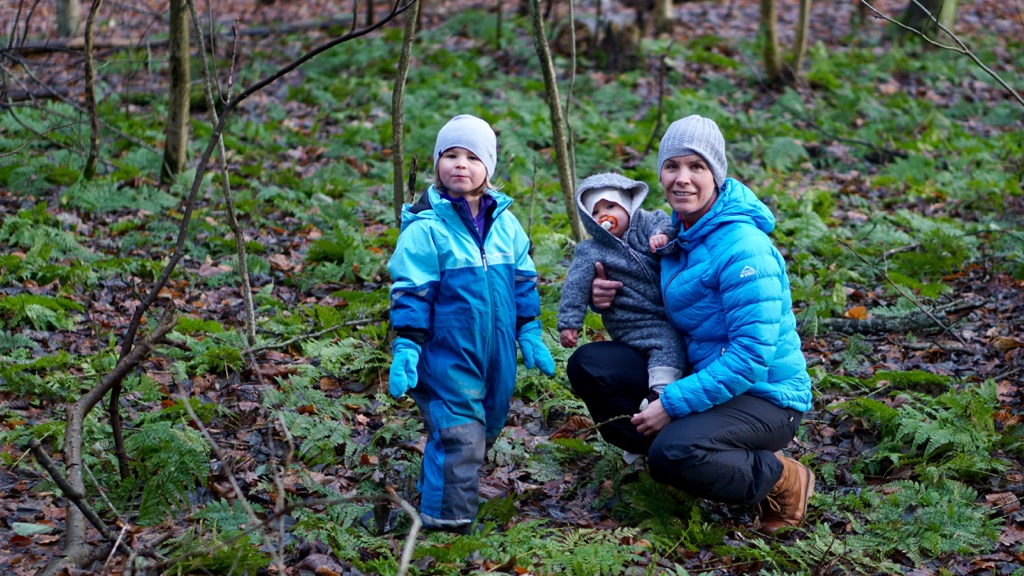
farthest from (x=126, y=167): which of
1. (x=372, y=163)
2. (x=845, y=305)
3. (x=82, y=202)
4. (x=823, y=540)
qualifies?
(x=823, y=540)

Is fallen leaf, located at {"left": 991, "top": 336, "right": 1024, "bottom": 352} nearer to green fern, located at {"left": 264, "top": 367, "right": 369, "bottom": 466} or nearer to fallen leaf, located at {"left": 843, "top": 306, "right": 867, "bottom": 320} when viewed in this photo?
fallen leaf, located at {"left": 843, "top": 306, "right": 867, "bottom": 320}

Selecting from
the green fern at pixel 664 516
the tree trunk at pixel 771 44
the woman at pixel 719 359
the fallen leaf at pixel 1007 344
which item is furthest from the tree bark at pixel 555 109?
the tree trunk at pixel 771 44

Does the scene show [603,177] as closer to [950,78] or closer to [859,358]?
[859,358]

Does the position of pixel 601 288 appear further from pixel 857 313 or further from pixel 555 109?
pixel 857 313

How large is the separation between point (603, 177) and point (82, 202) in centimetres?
512

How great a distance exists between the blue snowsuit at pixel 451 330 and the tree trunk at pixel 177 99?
4.86m

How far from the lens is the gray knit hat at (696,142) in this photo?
144 inches

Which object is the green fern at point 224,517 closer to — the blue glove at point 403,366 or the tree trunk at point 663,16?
the blue glove at point 403,366

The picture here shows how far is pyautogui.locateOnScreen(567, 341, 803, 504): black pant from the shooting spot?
351cm

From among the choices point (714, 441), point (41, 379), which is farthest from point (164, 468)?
Result: point (714, 441)

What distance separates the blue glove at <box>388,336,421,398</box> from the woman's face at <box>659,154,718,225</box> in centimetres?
130

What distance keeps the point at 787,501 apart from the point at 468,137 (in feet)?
7.02

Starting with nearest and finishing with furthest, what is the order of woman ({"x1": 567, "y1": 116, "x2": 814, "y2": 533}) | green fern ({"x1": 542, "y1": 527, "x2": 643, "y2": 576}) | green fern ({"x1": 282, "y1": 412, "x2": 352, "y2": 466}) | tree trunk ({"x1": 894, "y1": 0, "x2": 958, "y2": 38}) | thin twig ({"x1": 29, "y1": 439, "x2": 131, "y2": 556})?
1. thin twig ({"x1": 29, "y1": 439, "x2": 131, "y2": 556})
2. green fern ({"x1": 542, "y1": 527, "x2": 643, "y2": 576})
3. woman ({"x1": 567, "y1": 116, "x2": 814, "y2": 533})
4. green fern ({"x1": 282, "y1": 412, "x2": 352, "y2": 466})
5. tree trunk ({"x1": 894, "y1": 0, "x2": 958, "y2": 38})

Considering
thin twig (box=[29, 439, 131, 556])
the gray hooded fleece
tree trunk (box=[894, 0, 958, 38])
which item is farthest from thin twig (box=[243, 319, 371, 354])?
tree trunk (box=[894, 0, 958, 38])
